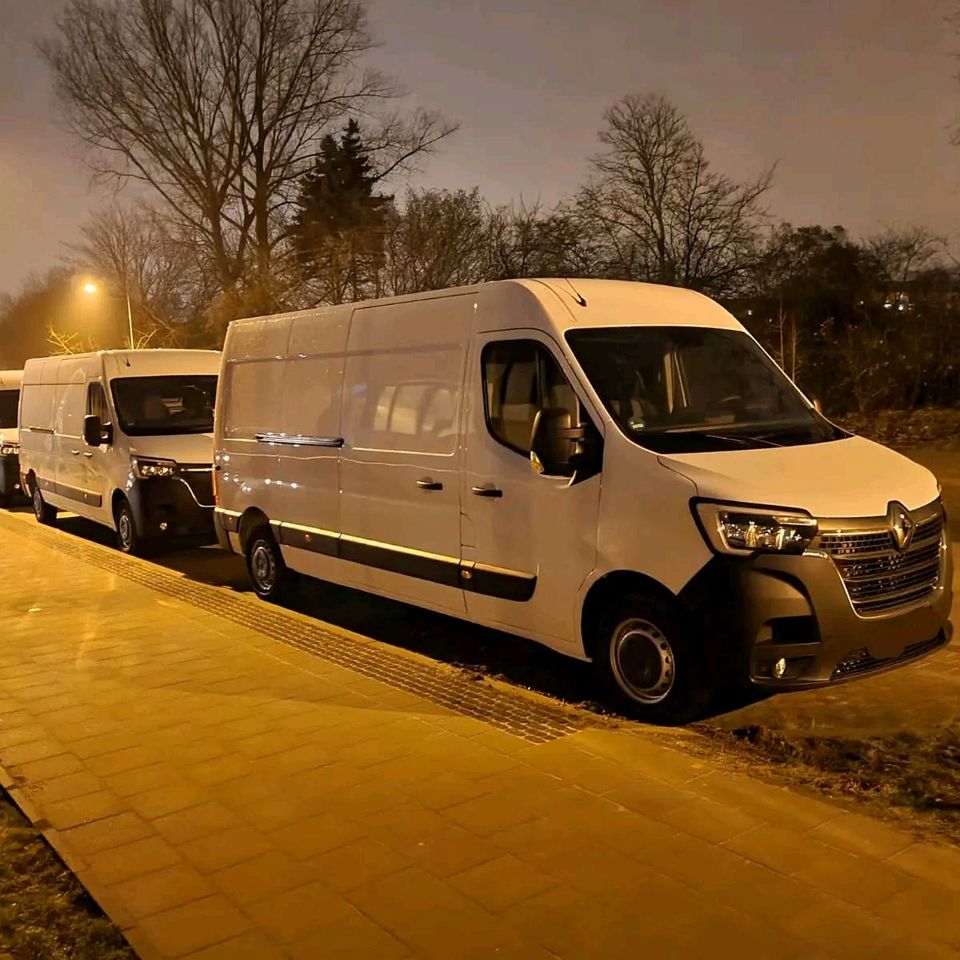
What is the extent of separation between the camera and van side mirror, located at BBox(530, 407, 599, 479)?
536 centimetres

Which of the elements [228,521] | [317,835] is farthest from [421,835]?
[228,521]

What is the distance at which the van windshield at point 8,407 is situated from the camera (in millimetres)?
19359

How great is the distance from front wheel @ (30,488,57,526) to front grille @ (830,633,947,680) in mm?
13561

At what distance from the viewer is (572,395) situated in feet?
18.3

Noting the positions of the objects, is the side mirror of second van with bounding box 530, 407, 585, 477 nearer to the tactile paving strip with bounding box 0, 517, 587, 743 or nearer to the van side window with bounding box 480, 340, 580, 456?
the van side window with bounding box 480, 340, 580, 456

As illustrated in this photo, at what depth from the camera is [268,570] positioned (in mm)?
8891

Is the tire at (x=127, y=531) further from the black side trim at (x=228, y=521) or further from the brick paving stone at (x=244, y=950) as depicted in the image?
the brick paving stone at (x=244, y=950)

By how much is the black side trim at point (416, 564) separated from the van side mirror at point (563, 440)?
823 millimetres

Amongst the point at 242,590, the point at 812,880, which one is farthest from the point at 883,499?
the point at 242,590

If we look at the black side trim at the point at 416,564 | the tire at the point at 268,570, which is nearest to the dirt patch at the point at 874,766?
the black side trim at the point at 416,564

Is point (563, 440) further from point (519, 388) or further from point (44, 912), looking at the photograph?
point (44, 912)

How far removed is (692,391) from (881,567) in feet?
4.98

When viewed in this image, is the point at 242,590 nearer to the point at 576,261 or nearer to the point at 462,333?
the point at 462,333

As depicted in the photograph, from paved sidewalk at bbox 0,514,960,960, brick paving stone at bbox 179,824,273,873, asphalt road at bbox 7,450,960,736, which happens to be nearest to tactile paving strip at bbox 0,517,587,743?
paved sidewalk at bbox 0,514,960,960
